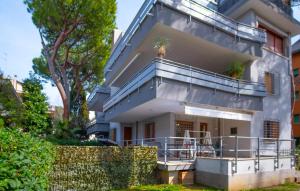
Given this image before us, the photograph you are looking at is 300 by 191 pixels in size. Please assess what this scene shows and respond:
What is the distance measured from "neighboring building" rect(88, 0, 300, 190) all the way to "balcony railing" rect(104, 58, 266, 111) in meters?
0.06

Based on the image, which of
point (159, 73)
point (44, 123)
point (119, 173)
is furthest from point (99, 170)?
point (44, 123)

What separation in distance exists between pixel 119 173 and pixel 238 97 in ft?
30.5

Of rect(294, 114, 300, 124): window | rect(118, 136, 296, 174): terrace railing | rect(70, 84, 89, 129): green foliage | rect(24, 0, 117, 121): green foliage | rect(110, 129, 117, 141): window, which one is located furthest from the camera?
rect(70, 84, 89, 129): green foliage

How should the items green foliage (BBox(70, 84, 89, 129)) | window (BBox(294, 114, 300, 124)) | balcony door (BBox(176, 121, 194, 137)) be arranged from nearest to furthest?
1. balcony door (BBox(176, 121, 194, 137))
2. window (BBox(294, 114, 300, 124))
3. green foliage (BBox(70, 84, 89, 129))

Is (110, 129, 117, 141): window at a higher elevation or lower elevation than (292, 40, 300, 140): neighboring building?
lower

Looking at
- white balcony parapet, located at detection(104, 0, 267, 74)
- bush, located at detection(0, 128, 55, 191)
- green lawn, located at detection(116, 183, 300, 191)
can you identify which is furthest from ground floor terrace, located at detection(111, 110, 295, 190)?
bush, located at detection(0, 128, 55, 191)

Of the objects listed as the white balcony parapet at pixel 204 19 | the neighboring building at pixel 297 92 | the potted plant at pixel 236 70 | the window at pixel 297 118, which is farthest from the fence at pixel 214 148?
the window at pixel 297 118

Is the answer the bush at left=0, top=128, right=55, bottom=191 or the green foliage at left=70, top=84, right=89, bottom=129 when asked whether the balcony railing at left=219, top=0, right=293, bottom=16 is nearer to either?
the bush at left=0, top=128, right=55, bottom=191

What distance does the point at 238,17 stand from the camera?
22.4 m

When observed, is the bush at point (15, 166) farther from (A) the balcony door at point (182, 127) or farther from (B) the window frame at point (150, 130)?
(B) the window frame at point (150, 130)

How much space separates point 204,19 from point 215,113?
5638 mm

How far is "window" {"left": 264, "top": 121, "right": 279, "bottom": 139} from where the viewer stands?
2123 centimetres

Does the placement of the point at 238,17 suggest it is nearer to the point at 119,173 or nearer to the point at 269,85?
the point at 269,85

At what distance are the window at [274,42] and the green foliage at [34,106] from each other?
16.0m
